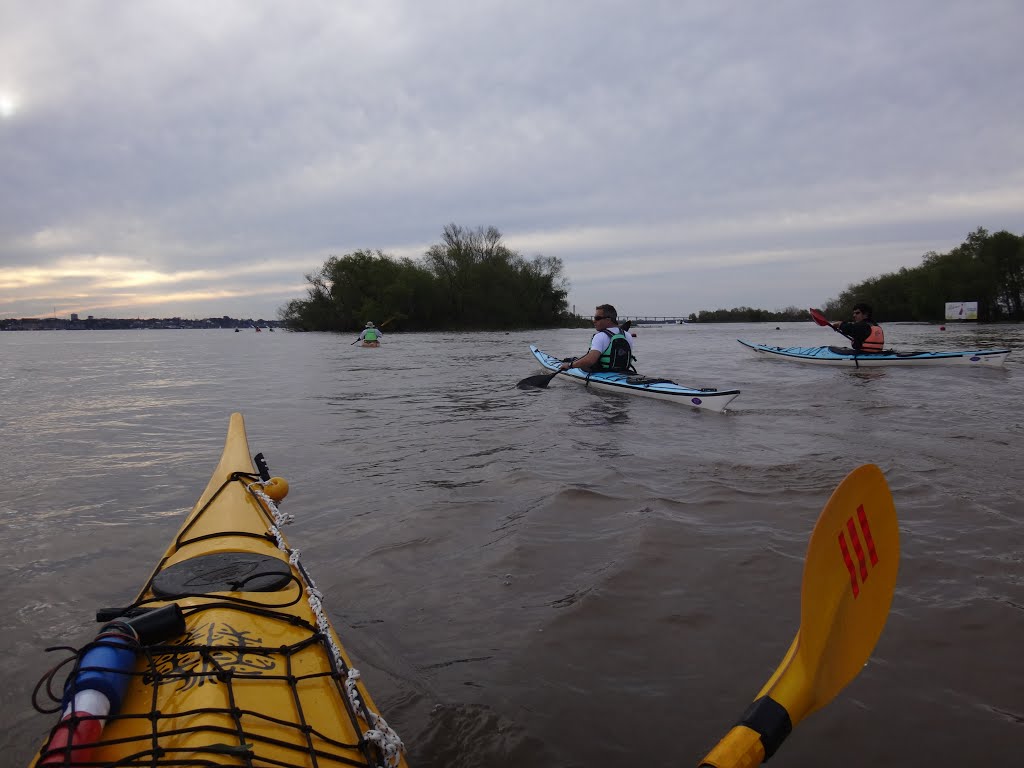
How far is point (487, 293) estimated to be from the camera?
6281 centimetres

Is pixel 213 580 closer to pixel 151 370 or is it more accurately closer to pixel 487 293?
pixel 151 370

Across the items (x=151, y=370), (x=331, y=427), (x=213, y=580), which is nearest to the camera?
(x=213, y=580)

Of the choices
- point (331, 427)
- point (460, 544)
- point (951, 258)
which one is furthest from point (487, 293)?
point (460, 544)

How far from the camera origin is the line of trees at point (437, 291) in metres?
59.9

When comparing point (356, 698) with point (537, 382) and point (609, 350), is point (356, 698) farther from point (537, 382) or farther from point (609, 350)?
point (537, 382)

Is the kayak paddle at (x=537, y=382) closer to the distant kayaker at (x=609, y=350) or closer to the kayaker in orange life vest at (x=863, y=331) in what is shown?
the distant kayaker at (x=609, y=350)

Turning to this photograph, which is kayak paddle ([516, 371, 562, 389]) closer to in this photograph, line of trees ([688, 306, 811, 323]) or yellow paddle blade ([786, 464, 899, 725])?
yellow paddle blade ([786, 464, 899, 725])

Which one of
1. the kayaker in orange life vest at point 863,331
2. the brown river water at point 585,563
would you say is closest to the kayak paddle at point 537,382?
the brown river water at point 585,563

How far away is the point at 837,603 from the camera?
180 centimetres

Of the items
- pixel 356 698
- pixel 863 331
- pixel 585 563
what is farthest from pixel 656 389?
pixel 356 698

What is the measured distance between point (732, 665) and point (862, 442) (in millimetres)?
5013

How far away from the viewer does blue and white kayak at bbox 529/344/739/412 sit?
8.62 metres

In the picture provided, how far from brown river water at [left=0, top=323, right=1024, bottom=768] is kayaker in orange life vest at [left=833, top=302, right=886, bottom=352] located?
16.8 ft

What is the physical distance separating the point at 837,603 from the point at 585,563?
188 cm
